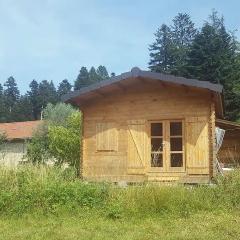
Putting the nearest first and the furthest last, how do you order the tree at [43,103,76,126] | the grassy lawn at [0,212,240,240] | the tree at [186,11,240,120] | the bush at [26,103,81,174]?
1. the grassy lawn at [0,212,240,240]
2. the bush at [26,103,81,174]
3. the tree at [186,11,240,120]
4. the tree at [43,103,76,126]

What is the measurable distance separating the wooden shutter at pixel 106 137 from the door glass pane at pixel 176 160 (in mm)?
2104

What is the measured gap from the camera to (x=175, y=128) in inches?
640

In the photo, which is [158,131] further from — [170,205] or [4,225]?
[4,225]

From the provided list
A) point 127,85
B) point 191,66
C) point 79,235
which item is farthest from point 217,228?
point 191,66

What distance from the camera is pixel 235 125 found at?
72.1ft

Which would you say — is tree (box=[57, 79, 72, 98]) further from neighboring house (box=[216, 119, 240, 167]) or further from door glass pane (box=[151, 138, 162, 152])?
door glass pane (box=[151, 138, 162, 152])

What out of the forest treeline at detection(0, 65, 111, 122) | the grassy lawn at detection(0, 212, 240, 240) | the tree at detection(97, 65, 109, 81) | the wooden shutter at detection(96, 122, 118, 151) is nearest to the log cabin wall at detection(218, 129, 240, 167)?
the wooden shutter at detection(96, 122, 118, 151)

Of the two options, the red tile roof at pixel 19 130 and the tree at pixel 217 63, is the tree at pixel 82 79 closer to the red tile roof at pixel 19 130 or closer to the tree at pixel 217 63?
the red tile roof at pixel 19 130

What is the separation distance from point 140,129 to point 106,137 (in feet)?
4.41

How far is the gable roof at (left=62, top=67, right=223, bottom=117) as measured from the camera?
593 inches

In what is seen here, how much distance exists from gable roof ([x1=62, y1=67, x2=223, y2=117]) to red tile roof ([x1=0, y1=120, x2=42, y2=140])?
912 inches

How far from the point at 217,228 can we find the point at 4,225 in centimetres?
468

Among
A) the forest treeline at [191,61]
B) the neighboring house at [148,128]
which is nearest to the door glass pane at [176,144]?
the neighboring house at [148,128]

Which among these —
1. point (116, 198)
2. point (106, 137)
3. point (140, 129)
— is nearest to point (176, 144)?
point (140, 129)
